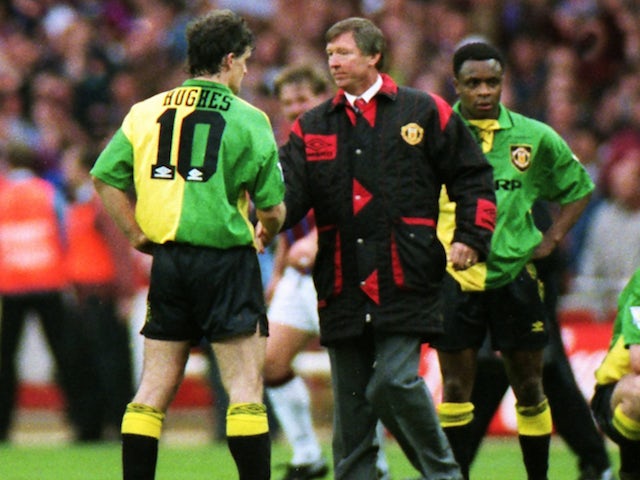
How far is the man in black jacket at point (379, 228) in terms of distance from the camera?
7898mm

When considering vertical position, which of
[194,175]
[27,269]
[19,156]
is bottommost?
[27,269]

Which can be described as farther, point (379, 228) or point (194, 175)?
point (379, 228)

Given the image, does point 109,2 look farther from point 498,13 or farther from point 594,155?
point 594,155

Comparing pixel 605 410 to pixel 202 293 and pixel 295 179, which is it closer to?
pixel 295 179

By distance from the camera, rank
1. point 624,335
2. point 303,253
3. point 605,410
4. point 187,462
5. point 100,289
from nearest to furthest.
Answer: point 624,335, point 605,410, point 303,253, point 187,462, point 100,289

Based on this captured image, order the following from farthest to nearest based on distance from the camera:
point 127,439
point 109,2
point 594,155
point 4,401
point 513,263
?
point 109,2
point 594,155
point 4,401
point 513,263
point 127,439

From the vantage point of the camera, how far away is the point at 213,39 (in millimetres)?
7699

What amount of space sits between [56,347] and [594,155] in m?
4.78

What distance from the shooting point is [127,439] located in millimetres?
7617

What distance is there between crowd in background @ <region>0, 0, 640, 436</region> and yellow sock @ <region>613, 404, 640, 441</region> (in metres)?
6.22

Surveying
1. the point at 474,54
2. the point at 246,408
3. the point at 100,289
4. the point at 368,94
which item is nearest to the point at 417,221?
the point at 368,94

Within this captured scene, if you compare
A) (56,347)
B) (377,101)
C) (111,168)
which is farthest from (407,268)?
(56,347)

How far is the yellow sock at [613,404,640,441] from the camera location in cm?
825

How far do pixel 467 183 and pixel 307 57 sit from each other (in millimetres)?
9119
